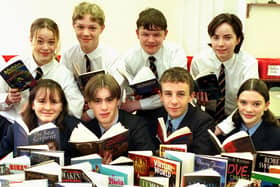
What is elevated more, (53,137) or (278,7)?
(278,7)

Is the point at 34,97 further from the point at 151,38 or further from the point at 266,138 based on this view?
the point at 266,138

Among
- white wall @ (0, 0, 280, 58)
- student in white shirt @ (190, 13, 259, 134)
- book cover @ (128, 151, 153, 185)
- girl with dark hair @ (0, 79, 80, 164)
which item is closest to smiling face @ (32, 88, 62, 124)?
girl with dark hair @ (0, 79, 80, 164)

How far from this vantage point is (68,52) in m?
2.18

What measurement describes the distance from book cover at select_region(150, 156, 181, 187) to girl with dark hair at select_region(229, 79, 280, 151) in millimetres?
649

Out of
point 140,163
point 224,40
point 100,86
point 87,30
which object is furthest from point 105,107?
point 224,40

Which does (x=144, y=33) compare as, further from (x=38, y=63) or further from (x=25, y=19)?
(x=25, y=19)

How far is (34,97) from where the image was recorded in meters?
1.77

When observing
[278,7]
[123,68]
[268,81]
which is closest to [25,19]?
[123,68]

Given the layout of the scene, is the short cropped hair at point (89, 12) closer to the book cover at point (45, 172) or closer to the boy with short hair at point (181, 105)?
the boy with short hair at point (181, 105)

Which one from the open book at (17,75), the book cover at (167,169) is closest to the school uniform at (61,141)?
the open book at (17,75)

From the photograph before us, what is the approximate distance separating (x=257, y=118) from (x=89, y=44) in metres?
1.04

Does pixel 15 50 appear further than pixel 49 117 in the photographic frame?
Yes

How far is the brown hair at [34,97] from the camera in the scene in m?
1.75

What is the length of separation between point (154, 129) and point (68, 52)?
0.72m
